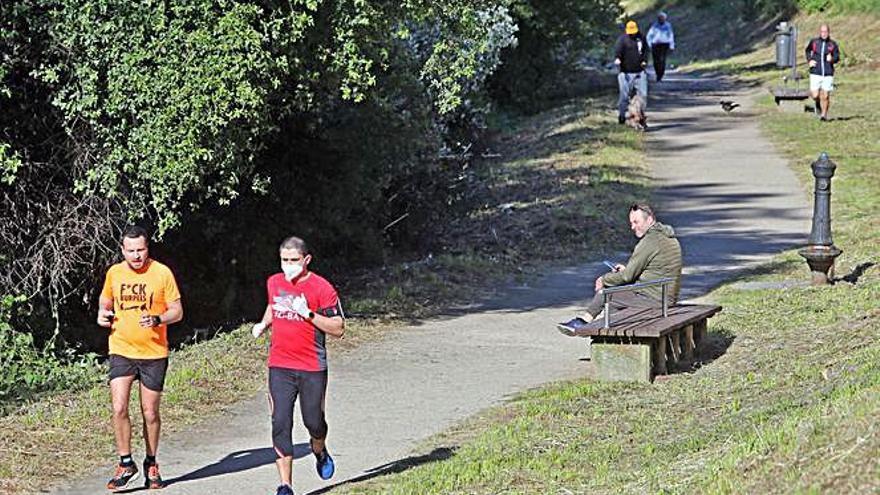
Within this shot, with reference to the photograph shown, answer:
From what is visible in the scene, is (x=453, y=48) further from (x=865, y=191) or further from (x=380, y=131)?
(x=865, y=191)

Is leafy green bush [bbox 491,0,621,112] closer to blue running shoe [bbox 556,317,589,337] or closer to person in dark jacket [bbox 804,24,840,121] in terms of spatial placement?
person in dark jacket [bbox 804,24,840,121]

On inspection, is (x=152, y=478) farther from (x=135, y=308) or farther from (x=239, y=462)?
(x=135, y=308)

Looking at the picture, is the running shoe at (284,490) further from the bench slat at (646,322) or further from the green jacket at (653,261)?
the green jacket at (653,261)

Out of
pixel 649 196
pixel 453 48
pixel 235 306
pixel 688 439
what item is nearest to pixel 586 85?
pixel 649 196

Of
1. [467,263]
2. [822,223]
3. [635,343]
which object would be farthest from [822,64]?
[635,343]

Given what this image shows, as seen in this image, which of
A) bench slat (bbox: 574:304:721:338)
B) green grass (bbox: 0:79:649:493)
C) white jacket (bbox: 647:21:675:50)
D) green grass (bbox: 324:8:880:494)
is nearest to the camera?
green grass (bbox: 324:8:880:494)

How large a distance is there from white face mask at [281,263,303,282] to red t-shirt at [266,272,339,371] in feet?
0.16

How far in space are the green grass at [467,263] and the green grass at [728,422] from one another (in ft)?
6.64

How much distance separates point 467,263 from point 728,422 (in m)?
7.97

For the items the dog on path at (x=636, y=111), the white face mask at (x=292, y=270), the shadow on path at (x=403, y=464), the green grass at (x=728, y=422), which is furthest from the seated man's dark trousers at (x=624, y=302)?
the dog on path at (x=636, y=111)

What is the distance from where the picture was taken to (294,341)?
7.72 meters

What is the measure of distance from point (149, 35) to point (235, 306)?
5.73 meters

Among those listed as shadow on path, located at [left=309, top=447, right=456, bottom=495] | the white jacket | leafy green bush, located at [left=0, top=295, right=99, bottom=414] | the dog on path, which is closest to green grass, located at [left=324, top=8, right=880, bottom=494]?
shadow on path, located at [left=309, top=447, right=456, bottom=495]

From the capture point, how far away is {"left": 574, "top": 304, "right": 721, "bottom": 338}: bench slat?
1046 cm
